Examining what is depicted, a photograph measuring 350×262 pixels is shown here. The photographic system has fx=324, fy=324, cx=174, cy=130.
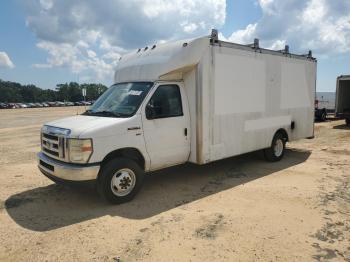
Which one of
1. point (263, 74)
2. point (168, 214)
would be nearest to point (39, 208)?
point (168, 214)

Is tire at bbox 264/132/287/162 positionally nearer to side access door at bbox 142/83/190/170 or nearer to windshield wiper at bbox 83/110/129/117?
side access door at bbox 142/83/190/170

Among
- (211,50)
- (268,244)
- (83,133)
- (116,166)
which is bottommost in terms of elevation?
(268,244)

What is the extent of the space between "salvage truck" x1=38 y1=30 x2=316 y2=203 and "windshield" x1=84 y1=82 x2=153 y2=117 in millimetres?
23

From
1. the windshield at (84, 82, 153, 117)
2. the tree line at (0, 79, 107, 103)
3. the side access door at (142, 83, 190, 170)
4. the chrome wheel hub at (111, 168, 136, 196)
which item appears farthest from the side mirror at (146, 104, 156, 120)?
the tree line at (0, 79, 107, 103)

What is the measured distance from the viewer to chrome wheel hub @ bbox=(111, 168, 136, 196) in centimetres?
572

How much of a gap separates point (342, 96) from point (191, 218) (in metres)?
18.5

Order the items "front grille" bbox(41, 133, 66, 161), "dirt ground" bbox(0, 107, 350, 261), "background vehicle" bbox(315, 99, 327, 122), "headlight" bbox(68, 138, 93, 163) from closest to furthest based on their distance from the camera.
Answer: "dirt ground" bbox(0, 107, 350, 261) → "headlight" bbox(68, 138, 93, 163) → "front grille" bbox(41, 133, 66, 161) → "background vehicle" bbox(315, 99, 327, 122)

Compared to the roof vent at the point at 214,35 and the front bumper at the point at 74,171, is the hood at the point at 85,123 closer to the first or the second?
the front bumper at the point at 74,171

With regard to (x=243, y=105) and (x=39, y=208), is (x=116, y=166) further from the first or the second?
(x=243, y=105)

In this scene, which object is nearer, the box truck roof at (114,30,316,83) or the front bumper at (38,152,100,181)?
the front bumper at (38,152,100,181)

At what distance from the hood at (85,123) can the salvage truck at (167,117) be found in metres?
0.02

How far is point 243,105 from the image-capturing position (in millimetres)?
7629

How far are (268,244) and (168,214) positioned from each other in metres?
1.75

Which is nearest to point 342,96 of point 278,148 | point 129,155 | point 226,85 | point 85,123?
point 278,148
